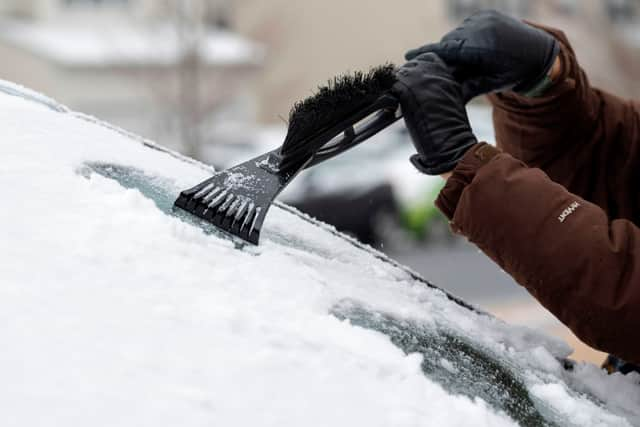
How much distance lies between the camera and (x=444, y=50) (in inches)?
70.9

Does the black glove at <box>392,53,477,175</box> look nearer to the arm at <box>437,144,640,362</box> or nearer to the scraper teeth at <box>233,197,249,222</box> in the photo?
the arm at <box>437,144,640,362</box>

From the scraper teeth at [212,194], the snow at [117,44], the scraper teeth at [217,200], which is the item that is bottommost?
the snow at [117,44]

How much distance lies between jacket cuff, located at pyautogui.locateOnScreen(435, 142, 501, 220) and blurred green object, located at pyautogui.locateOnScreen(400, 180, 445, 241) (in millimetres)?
9692

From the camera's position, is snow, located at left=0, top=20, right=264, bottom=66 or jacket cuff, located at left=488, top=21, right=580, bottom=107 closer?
jacket cuff, located at left=488, top=21, right=580, bottom=107

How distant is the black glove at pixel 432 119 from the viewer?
167 cm

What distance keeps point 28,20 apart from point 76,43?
1.46 metres

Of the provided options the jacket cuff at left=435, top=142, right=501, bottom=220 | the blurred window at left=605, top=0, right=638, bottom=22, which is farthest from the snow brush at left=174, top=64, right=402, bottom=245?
the blurred window at left=605, top=0, right=638, bottom=22

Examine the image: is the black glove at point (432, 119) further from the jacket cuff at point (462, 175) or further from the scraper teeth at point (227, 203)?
the scraper teeth at point (227, 203)

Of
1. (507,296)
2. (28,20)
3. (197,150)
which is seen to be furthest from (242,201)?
(28,20)

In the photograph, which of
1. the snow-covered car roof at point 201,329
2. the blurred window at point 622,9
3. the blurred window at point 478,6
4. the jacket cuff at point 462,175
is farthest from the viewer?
the blurred window at point 478,6

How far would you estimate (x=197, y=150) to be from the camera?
11211mm

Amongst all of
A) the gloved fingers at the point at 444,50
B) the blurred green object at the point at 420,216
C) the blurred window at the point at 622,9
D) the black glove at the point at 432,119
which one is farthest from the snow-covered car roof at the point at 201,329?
the blurred window at the point at 622,9

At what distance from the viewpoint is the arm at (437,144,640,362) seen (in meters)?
1.43

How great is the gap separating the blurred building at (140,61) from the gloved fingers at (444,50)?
9487 millimetres
